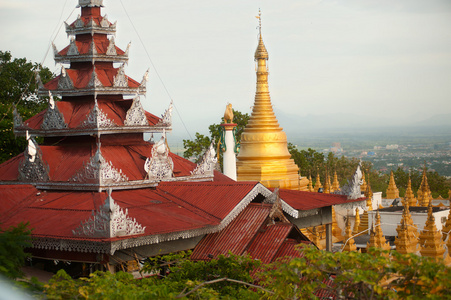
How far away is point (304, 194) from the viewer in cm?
1945

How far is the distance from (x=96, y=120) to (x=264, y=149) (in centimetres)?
1680

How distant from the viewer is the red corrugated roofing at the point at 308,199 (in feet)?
57.9

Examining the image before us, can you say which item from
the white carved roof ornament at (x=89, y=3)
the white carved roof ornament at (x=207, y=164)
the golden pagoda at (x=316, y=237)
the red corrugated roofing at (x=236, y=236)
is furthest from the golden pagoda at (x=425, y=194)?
the white carved roof ornament at (x=89, y=3)

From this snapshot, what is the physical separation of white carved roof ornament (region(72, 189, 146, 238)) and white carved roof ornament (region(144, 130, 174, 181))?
11.9ft

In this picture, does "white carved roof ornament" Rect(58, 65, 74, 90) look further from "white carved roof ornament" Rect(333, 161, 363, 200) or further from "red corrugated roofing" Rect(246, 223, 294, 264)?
"white carved roof ornament" Rect(333, 161, 363, 200)

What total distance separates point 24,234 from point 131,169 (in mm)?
4767

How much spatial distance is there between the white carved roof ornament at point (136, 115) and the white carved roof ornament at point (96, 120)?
2.27ft

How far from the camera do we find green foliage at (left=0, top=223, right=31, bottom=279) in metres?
11.3

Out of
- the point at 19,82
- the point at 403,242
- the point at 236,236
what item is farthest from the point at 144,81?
the point at 19,82

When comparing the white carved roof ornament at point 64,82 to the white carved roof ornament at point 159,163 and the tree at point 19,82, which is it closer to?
the white carved roof ornament at point 159,163

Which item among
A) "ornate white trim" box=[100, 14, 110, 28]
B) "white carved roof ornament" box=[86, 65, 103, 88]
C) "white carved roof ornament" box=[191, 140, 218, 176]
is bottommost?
"white carved roof ornament" box=[191, 140, 218, 176]

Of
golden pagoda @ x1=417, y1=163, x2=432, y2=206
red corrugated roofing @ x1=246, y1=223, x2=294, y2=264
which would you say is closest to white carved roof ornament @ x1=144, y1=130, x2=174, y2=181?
red corrugated roofing @ x1=246, y1=223, x2=294, y2=264

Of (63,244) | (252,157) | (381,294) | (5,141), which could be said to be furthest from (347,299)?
(252,157)

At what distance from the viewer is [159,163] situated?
1753 cm
